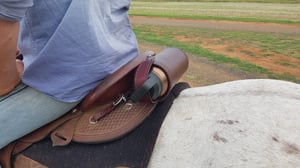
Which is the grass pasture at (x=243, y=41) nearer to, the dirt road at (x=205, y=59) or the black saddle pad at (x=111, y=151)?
the dirt road at (x=205, y=59)

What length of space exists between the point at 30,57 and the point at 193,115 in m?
0.86

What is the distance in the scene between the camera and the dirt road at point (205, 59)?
34.6ft

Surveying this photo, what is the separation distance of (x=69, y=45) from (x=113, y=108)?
0.39m

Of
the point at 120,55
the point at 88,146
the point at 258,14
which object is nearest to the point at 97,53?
the point at 120,55

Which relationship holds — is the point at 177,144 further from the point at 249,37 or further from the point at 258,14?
the point at 258,14

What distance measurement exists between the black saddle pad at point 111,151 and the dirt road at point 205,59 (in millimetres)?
7734

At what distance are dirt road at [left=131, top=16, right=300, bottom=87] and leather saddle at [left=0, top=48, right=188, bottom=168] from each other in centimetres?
764

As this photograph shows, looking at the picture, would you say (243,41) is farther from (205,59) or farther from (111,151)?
(111,151)

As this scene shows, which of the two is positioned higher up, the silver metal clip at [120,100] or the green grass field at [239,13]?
the silver metal clip at [120,100]

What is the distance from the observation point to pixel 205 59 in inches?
499

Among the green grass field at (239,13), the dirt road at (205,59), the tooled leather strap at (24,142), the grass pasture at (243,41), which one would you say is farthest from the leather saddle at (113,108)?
the green grass field at (239,13)

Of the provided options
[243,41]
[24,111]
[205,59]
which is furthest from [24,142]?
[243,41]

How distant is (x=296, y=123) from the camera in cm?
176

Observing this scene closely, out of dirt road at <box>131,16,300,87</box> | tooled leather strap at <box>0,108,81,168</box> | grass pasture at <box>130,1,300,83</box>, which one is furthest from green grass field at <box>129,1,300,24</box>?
tooled leather strap at <box>0,108,81,168</box>
